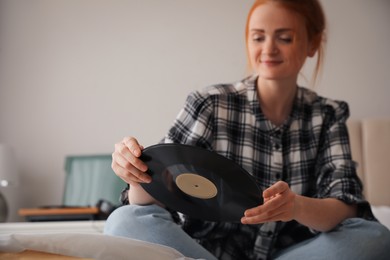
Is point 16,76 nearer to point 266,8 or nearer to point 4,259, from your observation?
point 266,8

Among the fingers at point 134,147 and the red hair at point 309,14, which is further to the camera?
the red hair at point 309,14

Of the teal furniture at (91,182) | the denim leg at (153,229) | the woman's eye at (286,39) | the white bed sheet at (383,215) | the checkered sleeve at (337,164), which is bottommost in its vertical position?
the teal furniture at (91,182)

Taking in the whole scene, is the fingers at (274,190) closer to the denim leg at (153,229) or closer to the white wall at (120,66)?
the denim leg at (153,229)

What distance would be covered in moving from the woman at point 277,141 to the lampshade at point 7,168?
1.26 metres

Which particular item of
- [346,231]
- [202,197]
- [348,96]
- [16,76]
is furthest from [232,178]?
[16,76]

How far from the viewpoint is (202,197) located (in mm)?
829

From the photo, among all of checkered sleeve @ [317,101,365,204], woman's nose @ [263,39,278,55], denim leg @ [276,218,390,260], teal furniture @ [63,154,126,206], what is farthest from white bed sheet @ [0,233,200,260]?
teal furniture @ [63,154,126,206]

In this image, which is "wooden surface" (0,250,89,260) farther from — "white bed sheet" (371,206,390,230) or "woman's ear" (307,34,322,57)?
"white bed sheet" (371,206,390,230)

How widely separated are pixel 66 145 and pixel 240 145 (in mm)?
1323

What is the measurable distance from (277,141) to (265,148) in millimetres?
28

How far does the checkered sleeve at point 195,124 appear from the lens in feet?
3.25

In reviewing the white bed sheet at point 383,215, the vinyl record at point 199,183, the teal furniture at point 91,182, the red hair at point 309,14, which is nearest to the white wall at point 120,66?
the teal furniture at point 91,182

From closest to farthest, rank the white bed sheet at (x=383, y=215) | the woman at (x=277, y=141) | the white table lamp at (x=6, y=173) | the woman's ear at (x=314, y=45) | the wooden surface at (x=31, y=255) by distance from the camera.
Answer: the wooden surface at (x=31, y=255) < the woman at (x=277, y=141) < the woman's ear at (x=314, y=45) < the white bed sheet at (x=383, y=215) < the white table lamp at (x=6, y=173)

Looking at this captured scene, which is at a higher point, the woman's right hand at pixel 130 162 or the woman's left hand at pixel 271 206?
the woman's right hand at pixel 130 162
